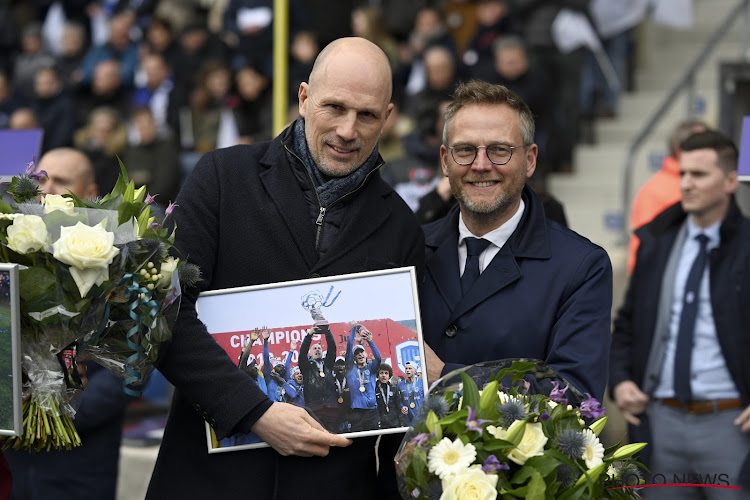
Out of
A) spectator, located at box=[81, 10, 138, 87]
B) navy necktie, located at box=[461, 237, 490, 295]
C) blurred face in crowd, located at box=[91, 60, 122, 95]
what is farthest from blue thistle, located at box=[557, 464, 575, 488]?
spectator, located at box=[81, 10, 138, 87]

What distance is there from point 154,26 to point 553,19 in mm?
4574

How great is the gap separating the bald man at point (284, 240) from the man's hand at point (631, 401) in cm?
238

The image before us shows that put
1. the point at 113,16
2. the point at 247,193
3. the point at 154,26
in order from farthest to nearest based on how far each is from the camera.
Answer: the point at 113,16, the point at 154,26, the point at 247,193

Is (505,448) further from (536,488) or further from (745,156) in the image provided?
(745,156)

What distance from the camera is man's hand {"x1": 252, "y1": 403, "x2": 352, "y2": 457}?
3.22 meters

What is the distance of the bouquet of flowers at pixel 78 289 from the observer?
113 inches

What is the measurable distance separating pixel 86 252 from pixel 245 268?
0.72 metres

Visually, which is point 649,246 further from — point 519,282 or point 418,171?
point 519,282

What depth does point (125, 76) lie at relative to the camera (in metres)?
12.7

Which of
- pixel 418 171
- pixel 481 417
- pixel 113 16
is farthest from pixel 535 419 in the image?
pixel 113 16

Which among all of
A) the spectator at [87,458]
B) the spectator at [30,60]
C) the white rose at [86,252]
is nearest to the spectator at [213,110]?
the spectator at [30,60]

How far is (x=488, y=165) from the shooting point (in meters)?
3.59

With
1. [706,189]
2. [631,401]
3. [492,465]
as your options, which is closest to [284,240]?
[492,465]

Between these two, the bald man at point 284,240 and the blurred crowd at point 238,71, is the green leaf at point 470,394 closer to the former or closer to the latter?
the bald man at point 284,240
